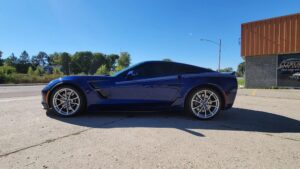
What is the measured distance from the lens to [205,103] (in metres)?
4.74

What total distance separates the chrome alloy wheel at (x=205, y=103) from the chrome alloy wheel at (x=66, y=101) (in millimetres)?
2423

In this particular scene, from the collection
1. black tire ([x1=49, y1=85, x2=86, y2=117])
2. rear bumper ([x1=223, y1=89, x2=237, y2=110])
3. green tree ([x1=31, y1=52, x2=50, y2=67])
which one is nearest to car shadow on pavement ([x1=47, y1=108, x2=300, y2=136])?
black tire ([x1=49, y1=85, x2=86, y2=117])

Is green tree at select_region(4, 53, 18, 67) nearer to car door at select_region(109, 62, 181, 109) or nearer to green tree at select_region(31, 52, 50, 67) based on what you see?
green tree at select_region(31, 52, 50, 67)

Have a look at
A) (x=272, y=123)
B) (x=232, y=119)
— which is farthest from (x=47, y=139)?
(x=272, y=123)

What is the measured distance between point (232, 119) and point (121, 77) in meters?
2.51

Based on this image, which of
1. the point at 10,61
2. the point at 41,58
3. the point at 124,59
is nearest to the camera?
the point at 124,59

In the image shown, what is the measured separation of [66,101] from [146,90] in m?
1.65

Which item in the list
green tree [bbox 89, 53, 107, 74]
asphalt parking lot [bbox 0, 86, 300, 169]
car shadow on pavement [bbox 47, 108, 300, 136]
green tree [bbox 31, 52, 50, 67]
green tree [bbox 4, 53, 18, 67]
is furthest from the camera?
green tree [bbox 31, 52, 50, 67]

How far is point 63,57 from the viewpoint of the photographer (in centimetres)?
9938

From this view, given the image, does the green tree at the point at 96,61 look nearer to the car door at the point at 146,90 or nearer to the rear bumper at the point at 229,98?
the car door at the point at 146,90

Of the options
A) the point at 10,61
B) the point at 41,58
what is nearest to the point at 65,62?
the point at 10,61

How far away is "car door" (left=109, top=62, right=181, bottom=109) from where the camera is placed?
4645 mm

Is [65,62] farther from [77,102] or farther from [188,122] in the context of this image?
[188,122]

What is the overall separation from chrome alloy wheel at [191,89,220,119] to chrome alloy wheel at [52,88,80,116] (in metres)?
2.42
